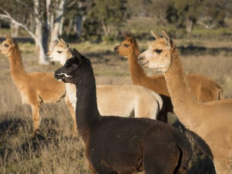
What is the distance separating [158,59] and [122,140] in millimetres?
1968

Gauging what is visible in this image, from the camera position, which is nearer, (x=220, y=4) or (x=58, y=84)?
(x=58, y=84)

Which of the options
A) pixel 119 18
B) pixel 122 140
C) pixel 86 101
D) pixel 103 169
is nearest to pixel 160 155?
pixel 122 140

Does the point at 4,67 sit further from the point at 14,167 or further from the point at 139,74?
the point at 14,167

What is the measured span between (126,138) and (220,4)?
74915mm

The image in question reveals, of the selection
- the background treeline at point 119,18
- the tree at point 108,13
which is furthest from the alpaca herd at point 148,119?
the tree at point 108,13

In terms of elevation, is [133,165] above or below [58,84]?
above

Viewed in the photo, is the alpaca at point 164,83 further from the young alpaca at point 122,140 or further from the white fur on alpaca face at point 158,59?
the young alpaca at point 122,140

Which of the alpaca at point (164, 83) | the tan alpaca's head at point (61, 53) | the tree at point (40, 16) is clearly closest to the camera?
the alpaca at point (164, 83)

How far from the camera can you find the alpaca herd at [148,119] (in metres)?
3.95

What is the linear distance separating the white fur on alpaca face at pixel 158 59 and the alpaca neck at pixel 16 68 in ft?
15.3

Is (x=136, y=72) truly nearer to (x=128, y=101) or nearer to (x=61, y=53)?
(x=61, y=53)

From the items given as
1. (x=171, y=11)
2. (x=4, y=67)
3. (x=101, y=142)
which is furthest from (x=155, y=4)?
(x=101, y=142)

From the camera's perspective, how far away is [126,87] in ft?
24.9

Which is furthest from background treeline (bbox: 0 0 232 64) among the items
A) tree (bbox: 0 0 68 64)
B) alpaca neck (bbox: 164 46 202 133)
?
alpaca neck (bbox: 164 46 202 133)
